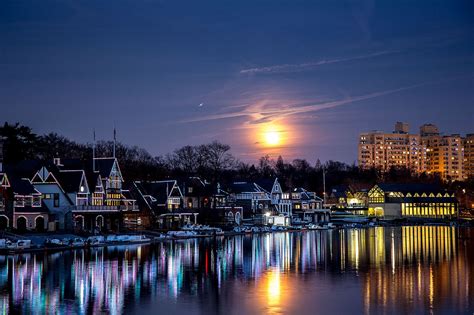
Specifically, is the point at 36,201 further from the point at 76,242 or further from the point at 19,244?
the point at 19,244

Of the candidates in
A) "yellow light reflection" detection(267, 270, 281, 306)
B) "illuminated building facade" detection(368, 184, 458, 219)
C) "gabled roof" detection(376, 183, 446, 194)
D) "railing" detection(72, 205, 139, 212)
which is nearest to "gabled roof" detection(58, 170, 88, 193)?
"railing" detection(72, 205, 139, 212)

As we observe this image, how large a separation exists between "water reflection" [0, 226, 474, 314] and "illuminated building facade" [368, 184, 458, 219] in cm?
8727

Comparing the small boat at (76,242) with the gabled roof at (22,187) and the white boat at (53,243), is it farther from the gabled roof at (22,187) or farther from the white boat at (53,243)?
the gabled roof at (22,187)

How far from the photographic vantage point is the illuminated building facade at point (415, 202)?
154625 mm

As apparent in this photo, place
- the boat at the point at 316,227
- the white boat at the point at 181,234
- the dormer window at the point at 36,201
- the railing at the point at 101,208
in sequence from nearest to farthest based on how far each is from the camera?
the dormer window at the point at 36,201 < the railing at the point at 101,208 < the white boat at the point at 181,234 < the boat at the point at 316,227

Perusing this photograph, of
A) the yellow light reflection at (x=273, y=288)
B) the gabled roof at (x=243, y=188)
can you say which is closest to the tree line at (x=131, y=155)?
the gabled roof at (x=243, y=188)

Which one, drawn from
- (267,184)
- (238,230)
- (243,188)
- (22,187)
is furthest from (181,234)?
(267,184)

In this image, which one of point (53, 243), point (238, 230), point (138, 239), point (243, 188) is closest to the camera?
point (53, 243)

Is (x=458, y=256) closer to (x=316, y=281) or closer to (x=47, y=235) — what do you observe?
(x=316, y=281)

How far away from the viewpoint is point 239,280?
44594 millimetres

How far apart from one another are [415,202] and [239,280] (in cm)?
11655

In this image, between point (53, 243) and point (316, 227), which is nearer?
point (53, 243)

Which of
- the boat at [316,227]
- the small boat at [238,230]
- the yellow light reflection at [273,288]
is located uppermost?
the small boat at [238,230]

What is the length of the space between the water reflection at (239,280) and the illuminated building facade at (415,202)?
87273mm
